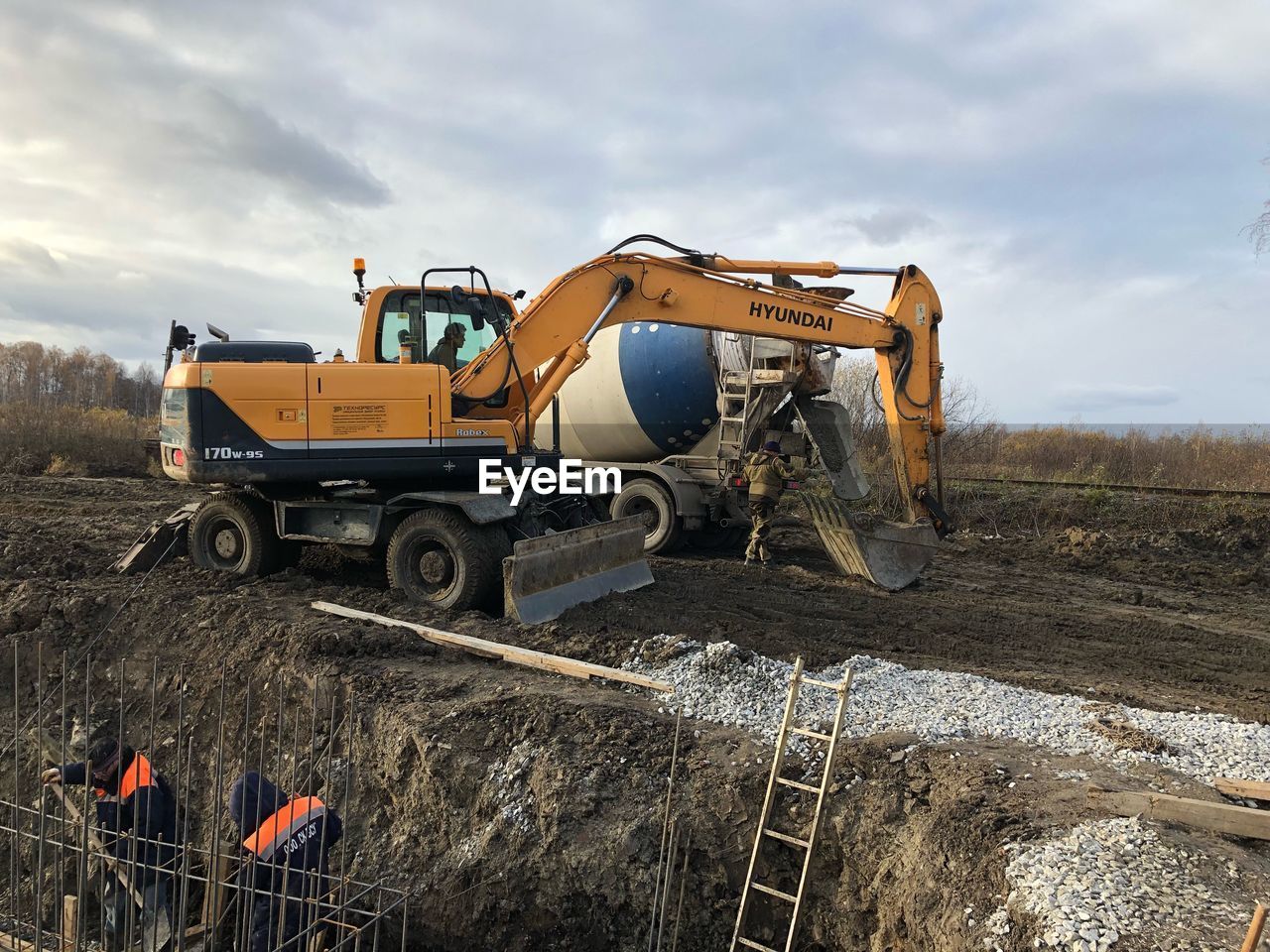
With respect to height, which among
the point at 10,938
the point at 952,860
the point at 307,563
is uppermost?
the point at 307,563

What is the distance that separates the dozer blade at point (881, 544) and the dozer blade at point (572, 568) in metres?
2.20

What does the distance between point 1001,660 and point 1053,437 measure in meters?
17.6

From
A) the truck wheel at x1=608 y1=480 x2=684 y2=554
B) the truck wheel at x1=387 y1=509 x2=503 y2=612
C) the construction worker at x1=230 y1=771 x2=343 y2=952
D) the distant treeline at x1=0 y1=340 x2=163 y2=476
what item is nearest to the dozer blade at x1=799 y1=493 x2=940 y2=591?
the truck wheel at x1=608 y1=480 x2=684 y2=554

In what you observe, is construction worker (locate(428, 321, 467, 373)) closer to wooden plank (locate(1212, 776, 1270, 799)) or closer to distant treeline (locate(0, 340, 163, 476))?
wooden plank (locate(1212, 776, 1270, 799))

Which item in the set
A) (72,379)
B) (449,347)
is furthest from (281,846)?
(72,379)

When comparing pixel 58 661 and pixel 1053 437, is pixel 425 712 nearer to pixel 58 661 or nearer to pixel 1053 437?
pixel 58 661

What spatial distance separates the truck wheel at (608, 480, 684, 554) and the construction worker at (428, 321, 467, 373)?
301 cm

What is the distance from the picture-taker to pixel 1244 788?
376 centimetres

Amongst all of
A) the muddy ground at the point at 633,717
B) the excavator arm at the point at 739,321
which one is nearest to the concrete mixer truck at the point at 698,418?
the muddy ground at the point at 633,717

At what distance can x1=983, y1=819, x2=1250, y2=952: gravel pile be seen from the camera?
2.88m

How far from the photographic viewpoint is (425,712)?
4.70 meters

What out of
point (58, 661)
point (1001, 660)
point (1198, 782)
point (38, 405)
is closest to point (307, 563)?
point (58, 661)

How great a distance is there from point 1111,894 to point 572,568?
437cm
